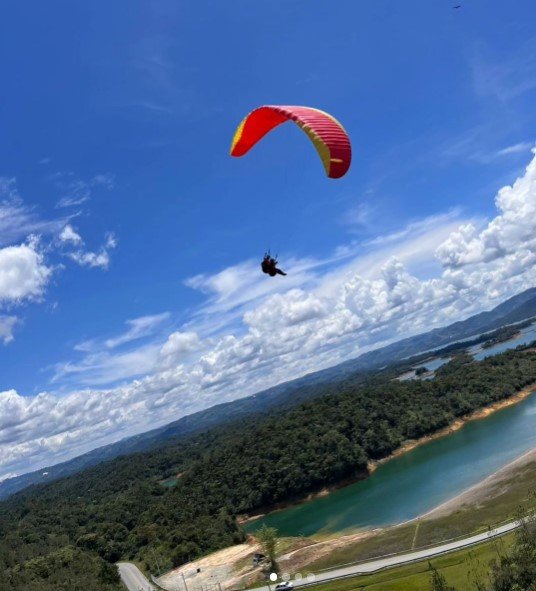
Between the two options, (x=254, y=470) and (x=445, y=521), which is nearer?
(x=445, y=521)

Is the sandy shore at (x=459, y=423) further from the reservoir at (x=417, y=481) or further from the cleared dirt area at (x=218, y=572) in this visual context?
the cleared dirt area at (x=218, y=572)

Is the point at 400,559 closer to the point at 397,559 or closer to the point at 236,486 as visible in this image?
the point at 397,559

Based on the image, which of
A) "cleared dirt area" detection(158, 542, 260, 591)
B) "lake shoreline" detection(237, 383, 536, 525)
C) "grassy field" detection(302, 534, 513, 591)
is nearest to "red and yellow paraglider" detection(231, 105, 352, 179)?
"grassy field" detection(302, 534, 513, 591)

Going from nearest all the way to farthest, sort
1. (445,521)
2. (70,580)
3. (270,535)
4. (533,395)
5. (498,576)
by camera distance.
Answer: (498,576), (445,521), (270,535), (70,580), (533,395)

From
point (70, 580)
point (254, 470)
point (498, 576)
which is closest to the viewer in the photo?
point (498, 576)

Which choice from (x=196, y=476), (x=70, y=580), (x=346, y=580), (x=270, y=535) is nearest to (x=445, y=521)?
(x=346, y=580)

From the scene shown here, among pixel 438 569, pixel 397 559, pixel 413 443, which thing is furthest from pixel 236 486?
pixel 438 569

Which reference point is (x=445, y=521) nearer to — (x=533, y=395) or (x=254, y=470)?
(x=254, y=470)
